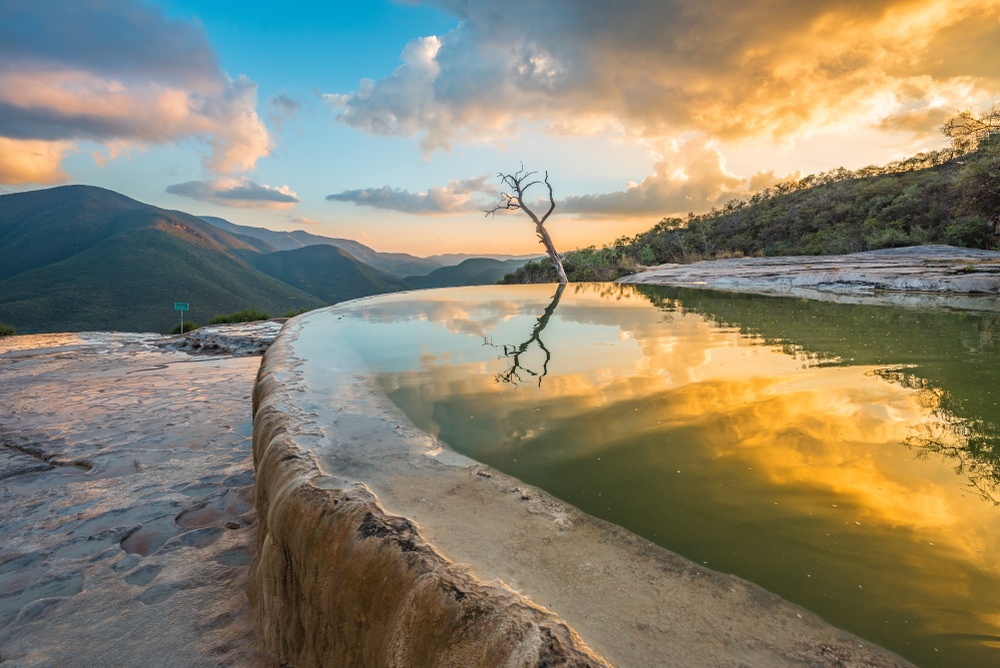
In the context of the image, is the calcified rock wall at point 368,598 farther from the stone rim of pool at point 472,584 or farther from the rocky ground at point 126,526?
the rocky ground at point 126,526

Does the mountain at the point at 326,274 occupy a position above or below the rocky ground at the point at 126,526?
above

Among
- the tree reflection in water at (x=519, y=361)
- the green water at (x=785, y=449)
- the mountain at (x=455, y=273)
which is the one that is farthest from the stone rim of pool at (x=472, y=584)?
the mountain at (x=455, y=273)

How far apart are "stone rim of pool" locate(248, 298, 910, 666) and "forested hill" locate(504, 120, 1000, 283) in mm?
14829

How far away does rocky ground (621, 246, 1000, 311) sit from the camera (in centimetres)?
723

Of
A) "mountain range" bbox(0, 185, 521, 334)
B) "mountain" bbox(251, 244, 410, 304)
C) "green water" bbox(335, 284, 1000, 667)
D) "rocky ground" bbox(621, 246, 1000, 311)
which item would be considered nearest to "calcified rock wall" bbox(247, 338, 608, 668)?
"green water" bbox(335, 284, 1000, 667)

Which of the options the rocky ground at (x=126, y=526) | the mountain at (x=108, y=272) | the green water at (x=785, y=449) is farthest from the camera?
the mountain at (x=108, y=272)

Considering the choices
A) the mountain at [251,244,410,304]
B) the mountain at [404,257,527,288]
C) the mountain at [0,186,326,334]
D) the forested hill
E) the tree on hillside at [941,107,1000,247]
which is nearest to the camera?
the tree on hillside at [941,107,1000,247]

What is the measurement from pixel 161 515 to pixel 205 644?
124cm

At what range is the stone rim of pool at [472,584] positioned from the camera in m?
0.93

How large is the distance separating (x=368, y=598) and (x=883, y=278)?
10729 mm

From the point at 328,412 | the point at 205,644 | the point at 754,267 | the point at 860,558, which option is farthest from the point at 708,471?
the point at 754,267

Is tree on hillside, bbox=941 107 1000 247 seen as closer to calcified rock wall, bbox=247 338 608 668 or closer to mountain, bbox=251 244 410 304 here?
calcified rock wall, bbox=247 338 608 668

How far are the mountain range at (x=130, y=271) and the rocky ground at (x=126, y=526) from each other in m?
35.1

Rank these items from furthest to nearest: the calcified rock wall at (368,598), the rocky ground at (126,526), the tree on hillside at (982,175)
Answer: the tree on hillside at (982,175), the rocky ground at (126,526), the calcified rock wall at (368,598)
